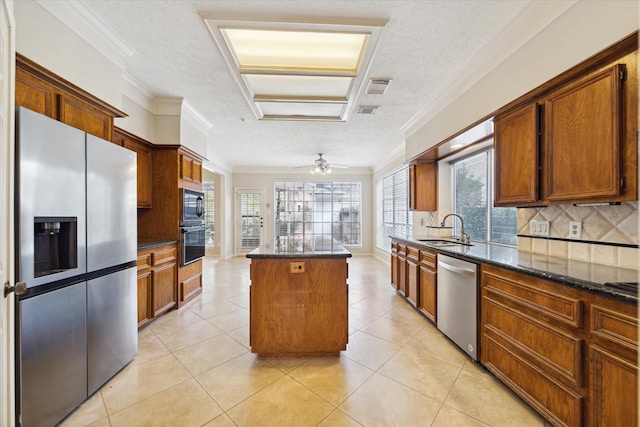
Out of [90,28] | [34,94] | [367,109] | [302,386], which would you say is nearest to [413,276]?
[302,386]

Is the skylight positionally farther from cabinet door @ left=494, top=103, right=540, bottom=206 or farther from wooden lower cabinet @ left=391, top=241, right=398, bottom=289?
wooden lower cabinet @ left=391, top=241, right=398, bottom=289

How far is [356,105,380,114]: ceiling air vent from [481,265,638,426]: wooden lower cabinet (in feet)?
7.55

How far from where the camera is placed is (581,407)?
1.26m

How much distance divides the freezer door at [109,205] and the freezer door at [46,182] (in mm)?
67

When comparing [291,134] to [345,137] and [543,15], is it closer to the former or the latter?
[345,137]

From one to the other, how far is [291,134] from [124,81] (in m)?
2.30

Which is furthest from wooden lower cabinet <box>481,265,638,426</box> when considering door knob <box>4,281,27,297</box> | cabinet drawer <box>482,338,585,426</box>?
door knob <box>4,281,27,297</box>

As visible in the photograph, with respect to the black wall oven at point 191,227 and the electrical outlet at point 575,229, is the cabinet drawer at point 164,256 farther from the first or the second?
the electrical outlet at point 575,229

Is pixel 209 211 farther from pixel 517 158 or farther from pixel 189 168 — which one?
pixel 517 158

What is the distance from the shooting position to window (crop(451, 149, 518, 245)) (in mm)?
2791

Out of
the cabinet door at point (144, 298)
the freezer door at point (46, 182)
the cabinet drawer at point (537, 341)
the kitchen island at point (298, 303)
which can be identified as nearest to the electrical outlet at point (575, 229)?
Answer: the cabinet drawer at point (537, 341)

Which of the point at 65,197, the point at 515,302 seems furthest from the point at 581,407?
the point at 65,197

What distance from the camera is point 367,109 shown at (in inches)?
128

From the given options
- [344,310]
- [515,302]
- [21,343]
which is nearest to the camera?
[21,343]
